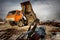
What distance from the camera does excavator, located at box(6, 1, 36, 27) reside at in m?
8.45

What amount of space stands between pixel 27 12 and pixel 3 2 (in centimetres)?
223

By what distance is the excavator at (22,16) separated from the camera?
845 centimetres

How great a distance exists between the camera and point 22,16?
887 cm

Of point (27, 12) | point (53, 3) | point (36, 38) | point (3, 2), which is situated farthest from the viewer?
point (3, 2)

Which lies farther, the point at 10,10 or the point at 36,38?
the point at 10,10

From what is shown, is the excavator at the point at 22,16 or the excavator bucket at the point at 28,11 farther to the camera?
the excavator at the point at 22,16

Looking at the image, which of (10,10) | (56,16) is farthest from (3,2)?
(56,16)

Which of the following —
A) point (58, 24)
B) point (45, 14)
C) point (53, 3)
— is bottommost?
point (58, 24)

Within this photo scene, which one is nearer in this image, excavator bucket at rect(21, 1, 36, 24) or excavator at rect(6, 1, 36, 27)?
excavator bucket at rect(21, 1, 36, 24)

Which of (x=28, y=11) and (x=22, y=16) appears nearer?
(x=28, y=11)

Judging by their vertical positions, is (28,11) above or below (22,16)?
above

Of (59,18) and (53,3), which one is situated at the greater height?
(53,3)

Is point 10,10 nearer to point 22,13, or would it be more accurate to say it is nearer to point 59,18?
point 22,13

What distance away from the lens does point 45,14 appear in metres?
9.24
